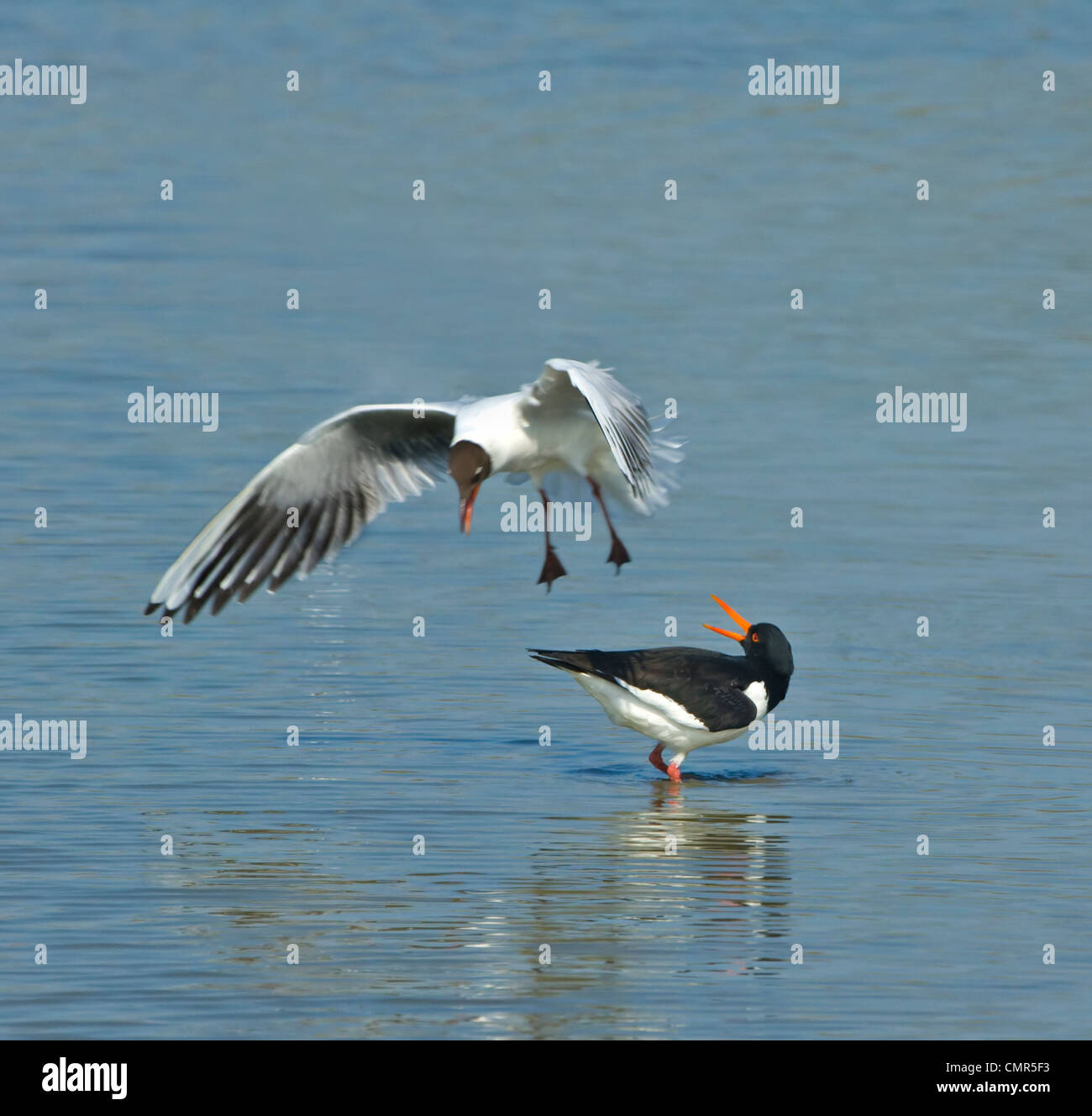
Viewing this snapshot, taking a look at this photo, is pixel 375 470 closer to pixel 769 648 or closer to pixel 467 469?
pixel 467 469

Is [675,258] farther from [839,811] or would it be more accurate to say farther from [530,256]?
[839,811]

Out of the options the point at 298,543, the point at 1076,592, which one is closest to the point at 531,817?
the point at 298,543

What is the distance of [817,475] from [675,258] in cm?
606

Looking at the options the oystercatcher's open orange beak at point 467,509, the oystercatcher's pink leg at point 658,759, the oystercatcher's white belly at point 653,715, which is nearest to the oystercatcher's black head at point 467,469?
the oystercatcher's open orange beak at point 467,509

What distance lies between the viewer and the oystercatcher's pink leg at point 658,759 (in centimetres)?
1084

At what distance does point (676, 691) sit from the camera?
1062cm

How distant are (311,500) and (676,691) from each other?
6.91 ft

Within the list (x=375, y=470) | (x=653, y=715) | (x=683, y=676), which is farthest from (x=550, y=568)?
(x=653, y=715)

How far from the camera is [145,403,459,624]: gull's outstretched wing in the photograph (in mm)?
10898

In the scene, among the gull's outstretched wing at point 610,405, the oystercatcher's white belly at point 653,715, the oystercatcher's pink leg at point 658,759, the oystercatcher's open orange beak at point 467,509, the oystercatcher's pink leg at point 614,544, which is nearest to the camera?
the gull's outstretched wing at point 610,405

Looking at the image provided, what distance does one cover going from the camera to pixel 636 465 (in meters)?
9.97

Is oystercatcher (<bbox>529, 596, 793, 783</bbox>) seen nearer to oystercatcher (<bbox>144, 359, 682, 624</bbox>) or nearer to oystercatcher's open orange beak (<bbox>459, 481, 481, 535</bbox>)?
oystercatcher's open orange beak (<bbox>459, 481, 481, 535</bbox>)

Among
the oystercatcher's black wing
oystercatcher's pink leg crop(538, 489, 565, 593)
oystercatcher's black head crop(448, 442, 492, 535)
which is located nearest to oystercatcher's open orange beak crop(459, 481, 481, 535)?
oystercatcher's black head crop(448, 442, 492, 535)

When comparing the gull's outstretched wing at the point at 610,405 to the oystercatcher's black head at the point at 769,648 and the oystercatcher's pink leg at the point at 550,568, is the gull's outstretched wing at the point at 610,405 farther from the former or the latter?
the oystercatcher's black head at the point at 769,648
